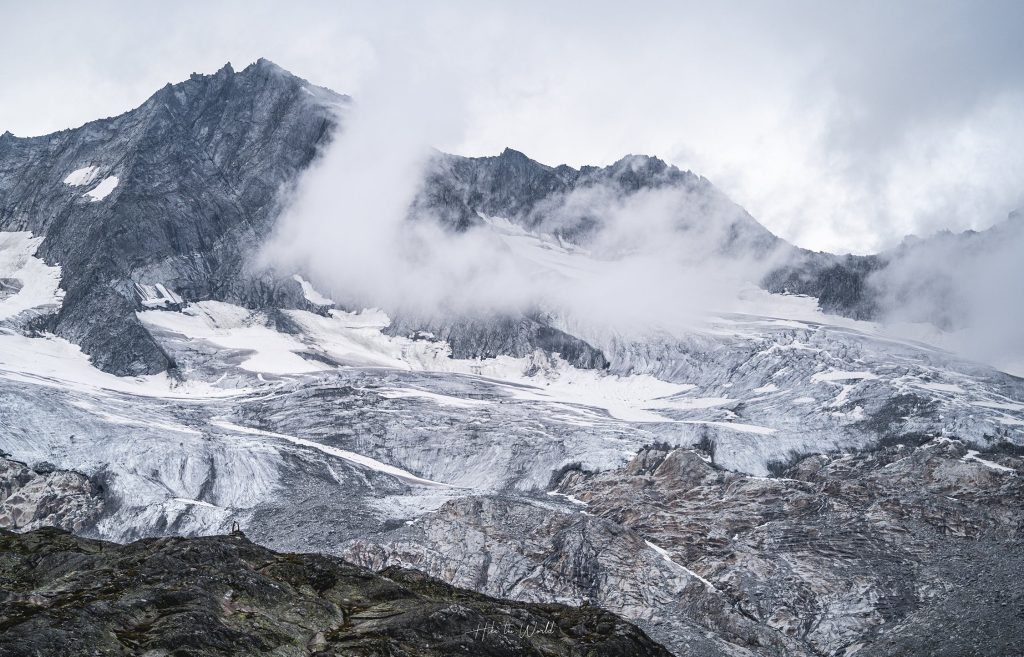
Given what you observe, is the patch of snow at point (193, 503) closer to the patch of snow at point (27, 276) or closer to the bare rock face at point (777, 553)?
the bare rock face at point (777, 553)

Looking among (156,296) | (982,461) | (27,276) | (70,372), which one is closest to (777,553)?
(982,461)

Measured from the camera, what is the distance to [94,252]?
179750mm

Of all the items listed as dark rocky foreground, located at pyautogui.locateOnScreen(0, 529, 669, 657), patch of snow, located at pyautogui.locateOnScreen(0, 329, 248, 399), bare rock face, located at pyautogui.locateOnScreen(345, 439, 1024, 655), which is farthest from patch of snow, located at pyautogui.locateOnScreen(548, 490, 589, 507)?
patch of snow, located at pyautogui.locateOnScreen(0, 329, 248, 399)

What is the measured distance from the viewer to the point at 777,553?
89.1 m

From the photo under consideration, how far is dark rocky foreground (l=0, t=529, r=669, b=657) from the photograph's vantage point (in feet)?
111

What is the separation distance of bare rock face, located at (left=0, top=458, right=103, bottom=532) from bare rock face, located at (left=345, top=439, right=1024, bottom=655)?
30.7m

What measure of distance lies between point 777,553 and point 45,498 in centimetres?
7733

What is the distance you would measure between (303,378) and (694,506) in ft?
256

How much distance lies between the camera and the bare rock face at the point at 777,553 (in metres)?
74.7

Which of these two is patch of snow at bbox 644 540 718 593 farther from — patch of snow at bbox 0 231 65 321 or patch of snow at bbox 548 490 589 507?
patch of snow at bbox 0 231 65 321

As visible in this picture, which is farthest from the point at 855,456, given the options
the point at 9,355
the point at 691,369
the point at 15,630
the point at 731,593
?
the point at 9,355

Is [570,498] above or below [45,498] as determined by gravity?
above

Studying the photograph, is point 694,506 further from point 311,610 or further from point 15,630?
point 15,630

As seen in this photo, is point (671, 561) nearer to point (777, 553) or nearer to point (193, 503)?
point (777, 553)
